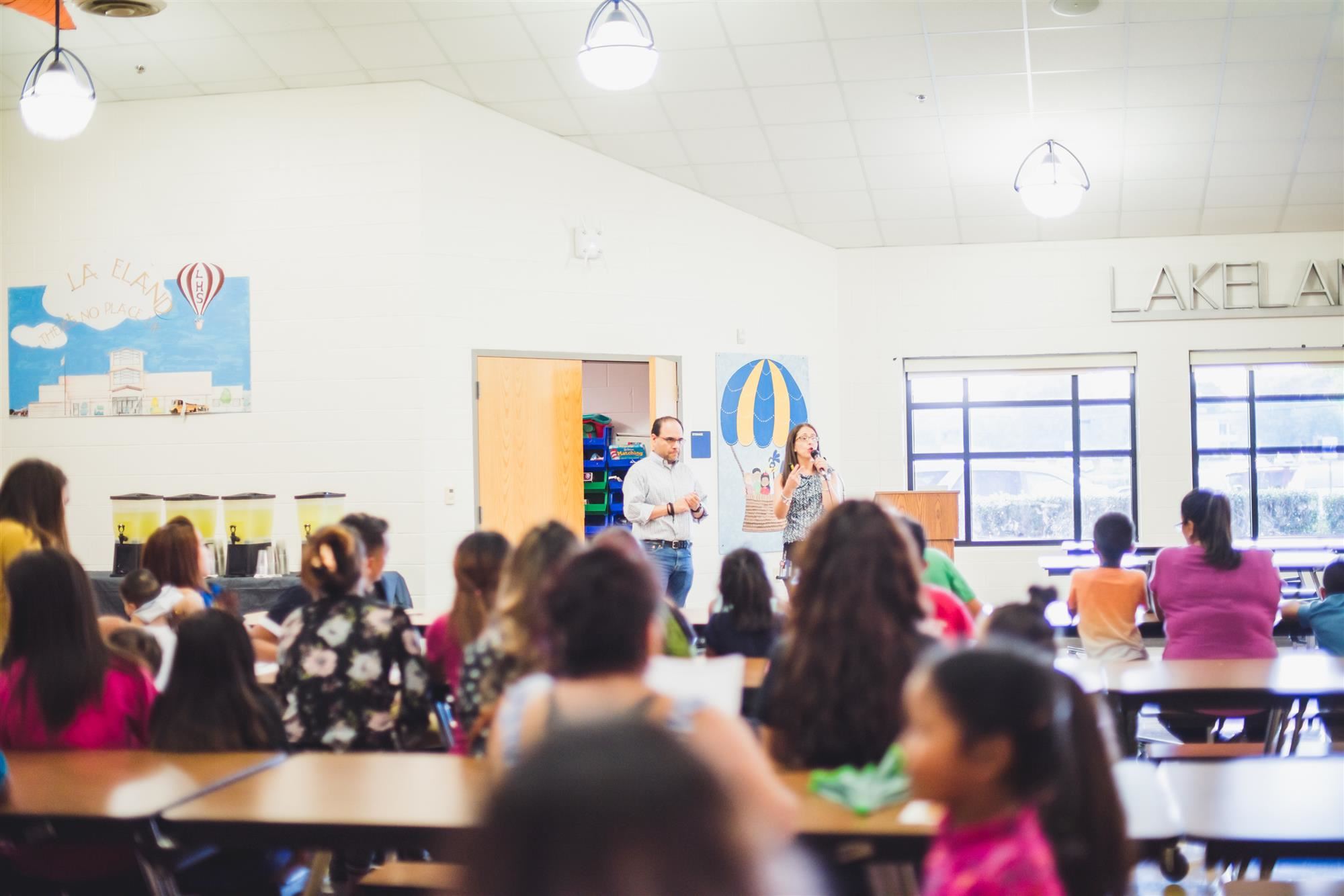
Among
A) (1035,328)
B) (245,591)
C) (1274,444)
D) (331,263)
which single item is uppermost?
(331,263)

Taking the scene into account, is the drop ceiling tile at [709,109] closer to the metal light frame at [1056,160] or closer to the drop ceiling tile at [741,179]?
the drop ceiling tile at [741,179]

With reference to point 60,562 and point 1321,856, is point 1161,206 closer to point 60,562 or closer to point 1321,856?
point 1321,856

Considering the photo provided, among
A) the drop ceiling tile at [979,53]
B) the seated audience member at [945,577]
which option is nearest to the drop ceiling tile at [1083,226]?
the drop ceiling tile at [979,53]

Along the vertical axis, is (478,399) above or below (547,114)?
below

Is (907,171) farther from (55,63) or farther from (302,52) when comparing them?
(55,63)

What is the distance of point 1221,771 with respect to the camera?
2.60m

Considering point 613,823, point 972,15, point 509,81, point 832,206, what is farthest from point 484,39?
point 613,823

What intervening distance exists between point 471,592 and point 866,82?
4.71 m

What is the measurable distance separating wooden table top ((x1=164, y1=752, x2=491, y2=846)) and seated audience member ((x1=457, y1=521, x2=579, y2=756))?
0.17 metres

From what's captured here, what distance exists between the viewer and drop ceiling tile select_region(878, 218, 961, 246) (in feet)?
28.6

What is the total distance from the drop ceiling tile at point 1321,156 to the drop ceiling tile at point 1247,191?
0.17 metres

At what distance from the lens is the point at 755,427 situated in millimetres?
8422

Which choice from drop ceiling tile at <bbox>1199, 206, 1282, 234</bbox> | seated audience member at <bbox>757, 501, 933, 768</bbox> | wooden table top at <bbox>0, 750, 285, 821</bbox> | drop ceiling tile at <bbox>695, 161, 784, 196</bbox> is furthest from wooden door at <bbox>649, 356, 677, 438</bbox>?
seated audience member at <bbox>757, 501, 933, 768</bbox>

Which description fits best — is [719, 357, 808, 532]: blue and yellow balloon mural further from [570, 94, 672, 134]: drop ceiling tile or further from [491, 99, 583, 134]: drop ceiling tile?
[491, 99, 583, 134]: drop ceiling tile
